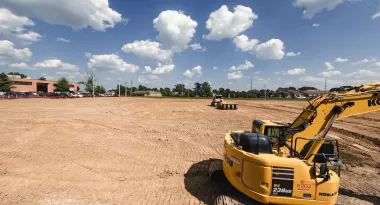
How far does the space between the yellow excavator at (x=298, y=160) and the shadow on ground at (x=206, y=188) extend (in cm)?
42

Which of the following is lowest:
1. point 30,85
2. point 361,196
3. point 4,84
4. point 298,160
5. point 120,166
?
point 361,196

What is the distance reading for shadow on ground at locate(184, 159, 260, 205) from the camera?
533 centimetres

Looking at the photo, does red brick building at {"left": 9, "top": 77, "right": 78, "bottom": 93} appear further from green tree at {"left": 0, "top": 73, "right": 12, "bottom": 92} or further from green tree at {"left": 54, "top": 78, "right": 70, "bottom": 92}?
green tree at {"left": 0, "top": 73, "right": 12, "bottom": 92}

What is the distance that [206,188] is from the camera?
21.6ft

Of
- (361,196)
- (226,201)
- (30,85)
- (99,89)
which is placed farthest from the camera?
(99,89)

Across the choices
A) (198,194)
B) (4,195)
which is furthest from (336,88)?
(4,195)

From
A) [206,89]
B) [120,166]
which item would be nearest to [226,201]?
[120,166]

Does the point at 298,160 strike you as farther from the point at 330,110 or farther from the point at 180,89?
the point at 180,89

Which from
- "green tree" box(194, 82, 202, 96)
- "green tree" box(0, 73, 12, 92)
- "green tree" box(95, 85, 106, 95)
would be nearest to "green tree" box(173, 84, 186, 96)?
"green tree" box(194, 82, 202, 96)

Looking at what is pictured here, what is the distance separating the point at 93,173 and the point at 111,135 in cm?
551

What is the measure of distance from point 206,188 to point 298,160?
2.90 metres

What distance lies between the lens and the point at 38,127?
13.9 meters

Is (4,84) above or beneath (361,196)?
above

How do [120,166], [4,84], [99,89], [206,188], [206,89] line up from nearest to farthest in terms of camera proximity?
1. [206,188]
2. [120,166]
3. [4,84]
4. [206,89]
5. [99,89]
